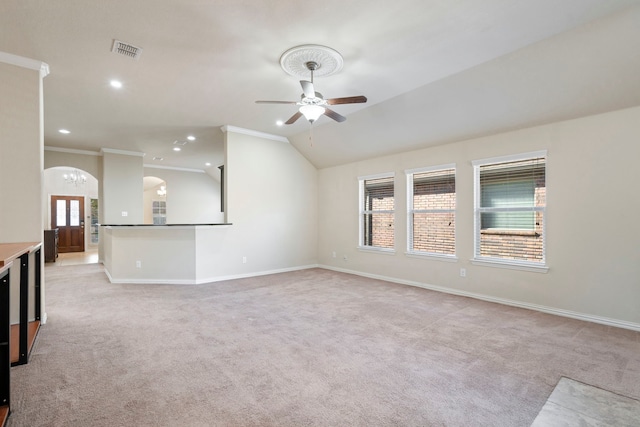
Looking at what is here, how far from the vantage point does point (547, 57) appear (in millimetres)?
3189

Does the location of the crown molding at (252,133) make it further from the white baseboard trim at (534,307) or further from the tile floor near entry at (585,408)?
the tile floor near entry at (585,408)

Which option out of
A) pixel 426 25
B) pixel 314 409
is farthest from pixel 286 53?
pixel 314 409

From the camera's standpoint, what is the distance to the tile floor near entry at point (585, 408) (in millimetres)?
1848

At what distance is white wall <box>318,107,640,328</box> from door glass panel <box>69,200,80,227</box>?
1236 centimetres

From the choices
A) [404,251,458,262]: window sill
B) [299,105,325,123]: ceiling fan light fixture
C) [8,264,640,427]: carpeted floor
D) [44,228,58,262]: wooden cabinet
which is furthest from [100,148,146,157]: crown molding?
[404,251,458,262]: window sill

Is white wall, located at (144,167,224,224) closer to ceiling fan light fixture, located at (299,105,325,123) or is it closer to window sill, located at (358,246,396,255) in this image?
window sill, located at (358,246,396,255)

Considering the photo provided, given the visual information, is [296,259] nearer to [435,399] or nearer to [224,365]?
[224,365]

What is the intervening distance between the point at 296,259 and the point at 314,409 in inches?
201

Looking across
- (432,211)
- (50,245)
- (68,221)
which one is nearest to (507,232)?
(432,211)

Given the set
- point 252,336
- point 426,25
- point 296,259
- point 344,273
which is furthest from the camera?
point 296,259

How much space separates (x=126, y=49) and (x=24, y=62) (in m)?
1.21

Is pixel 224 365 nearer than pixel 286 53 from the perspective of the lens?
Yes

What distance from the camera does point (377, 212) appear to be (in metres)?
6.22

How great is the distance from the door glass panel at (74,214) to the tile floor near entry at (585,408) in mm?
13731
